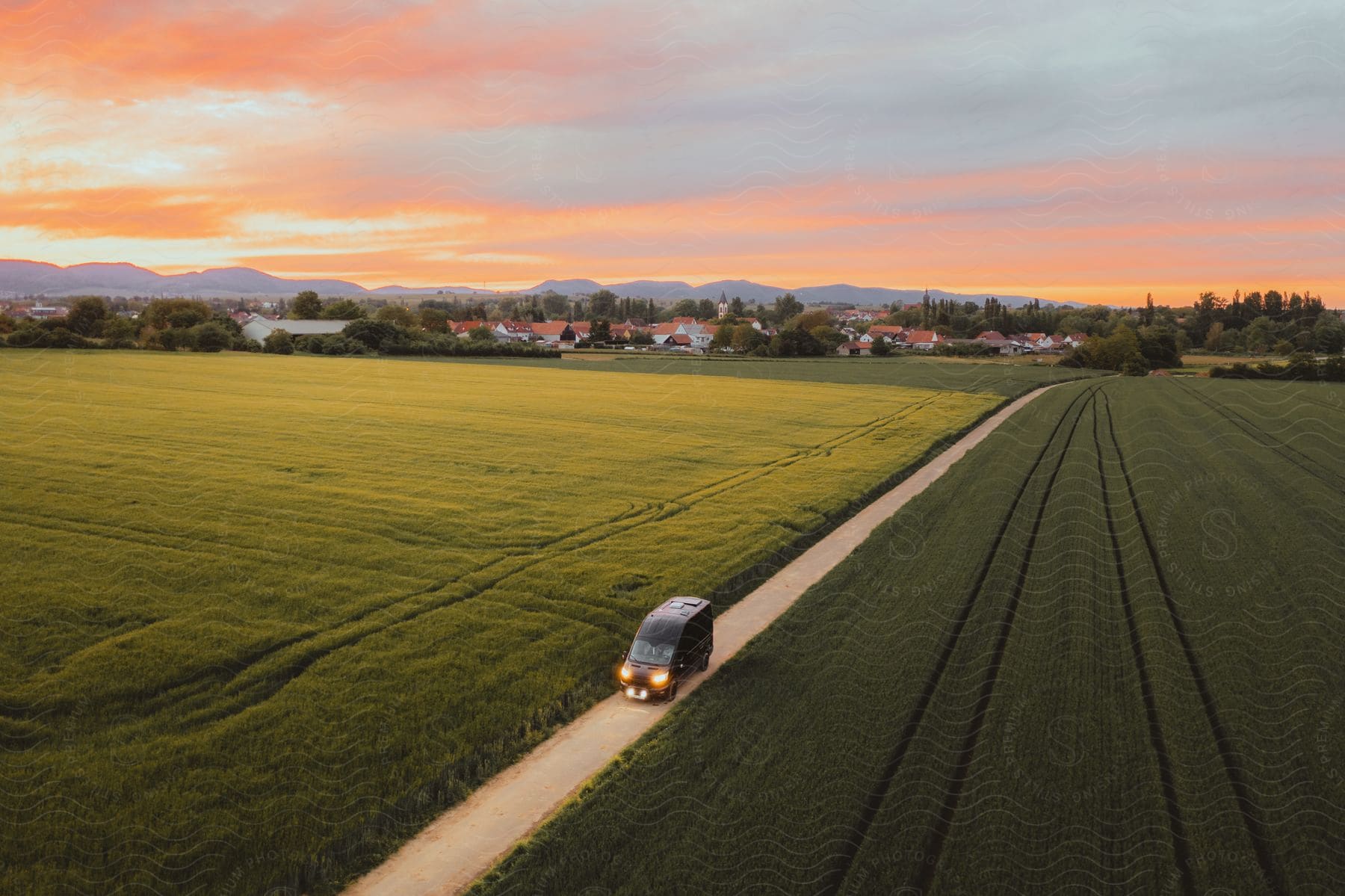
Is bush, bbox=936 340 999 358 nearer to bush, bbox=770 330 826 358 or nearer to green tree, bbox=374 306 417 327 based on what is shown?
bush, bbox=770 330 826 358

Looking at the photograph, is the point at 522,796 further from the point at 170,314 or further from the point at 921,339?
the point at 921,339

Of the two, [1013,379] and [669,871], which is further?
[1013,379]

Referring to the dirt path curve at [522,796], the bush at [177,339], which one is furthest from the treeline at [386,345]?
the dirt path curve at [522,796]

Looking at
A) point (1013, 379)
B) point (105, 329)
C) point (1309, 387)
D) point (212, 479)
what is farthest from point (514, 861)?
point (105, 329)

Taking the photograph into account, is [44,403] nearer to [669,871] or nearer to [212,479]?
[212,479]

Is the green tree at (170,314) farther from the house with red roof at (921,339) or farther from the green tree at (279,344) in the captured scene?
the house with red roof at (921,339)

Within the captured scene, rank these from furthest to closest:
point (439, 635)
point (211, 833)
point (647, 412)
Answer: point (647, 412) < point (439, 635) < point (211, 833)

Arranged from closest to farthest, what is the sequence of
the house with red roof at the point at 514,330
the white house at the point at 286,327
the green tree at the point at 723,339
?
the white house at the point at 286,327 → the green tree at the point at 723,339 → the house with red roof at the point at 514,330
